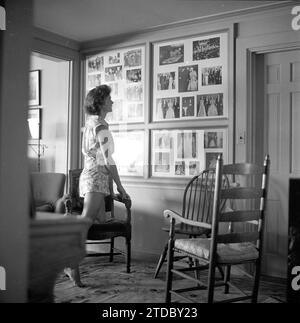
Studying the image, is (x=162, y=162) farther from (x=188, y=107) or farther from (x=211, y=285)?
(x=211, y=285)

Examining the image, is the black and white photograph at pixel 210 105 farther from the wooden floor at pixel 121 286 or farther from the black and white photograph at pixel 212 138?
the wooden floor at pixel 121 286

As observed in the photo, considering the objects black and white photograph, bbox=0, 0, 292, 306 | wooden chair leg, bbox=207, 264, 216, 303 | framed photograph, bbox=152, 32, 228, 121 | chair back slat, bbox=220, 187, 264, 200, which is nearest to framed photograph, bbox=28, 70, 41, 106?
black and white photograph, bbox=0, 0, 292, 306

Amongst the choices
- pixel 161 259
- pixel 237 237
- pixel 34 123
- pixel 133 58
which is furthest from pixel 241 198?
pixel 34 123

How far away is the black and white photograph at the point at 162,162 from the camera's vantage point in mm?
1103

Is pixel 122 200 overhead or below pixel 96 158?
below

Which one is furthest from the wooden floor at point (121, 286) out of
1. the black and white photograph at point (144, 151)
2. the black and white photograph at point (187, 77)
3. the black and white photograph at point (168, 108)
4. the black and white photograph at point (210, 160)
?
the black and white photograph at point (187, 77)

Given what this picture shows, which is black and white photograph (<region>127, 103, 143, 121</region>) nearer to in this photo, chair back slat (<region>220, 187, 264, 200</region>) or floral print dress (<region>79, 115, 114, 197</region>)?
floral print dress (<region>79, 115, 114, 197</region>)

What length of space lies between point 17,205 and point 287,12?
988 mm

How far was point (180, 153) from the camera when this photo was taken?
3.73ft

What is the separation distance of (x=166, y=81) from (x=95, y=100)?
28 centimetres

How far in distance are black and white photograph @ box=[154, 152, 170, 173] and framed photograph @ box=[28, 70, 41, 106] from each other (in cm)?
37
